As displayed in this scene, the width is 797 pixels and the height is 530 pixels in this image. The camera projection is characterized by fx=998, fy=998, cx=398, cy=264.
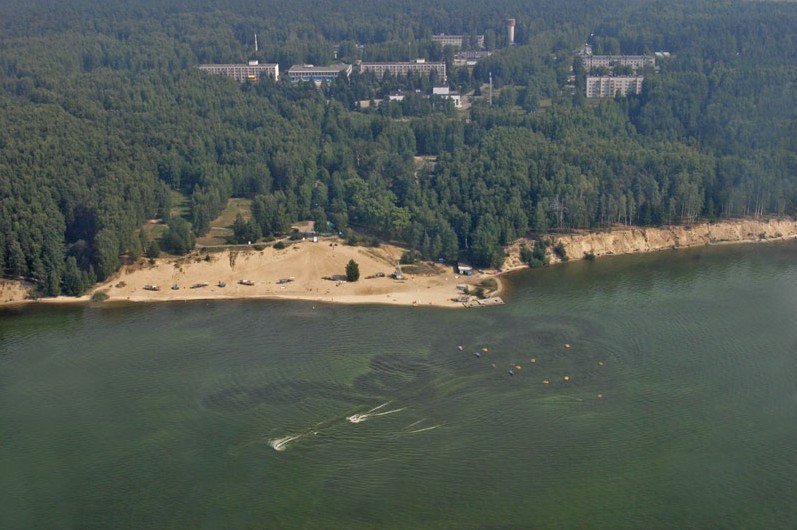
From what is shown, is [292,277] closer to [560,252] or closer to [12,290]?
[12,290]

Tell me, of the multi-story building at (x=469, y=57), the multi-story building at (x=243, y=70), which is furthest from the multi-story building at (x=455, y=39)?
the multi-story building at (x=243, y=70)

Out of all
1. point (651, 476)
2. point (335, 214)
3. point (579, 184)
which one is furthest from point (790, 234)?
point (651, 476)

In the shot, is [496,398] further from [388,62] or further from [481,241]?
[388,62]

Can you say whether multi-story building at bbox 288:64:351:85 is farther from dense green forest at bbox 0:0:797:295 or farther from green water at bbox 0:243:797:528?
green water at bbox 0:243:797:528

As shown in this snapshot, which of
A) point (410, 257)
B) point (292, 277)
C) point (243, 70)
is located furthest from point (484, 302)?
point (243, 70)

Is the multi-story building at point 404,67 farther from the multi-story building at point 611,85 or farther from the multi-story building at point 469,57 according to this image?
the multi-story building at point 611,85

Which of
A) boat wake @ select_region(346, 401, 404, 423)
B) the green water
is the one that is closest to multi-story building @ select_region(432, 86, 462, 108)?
the green water
